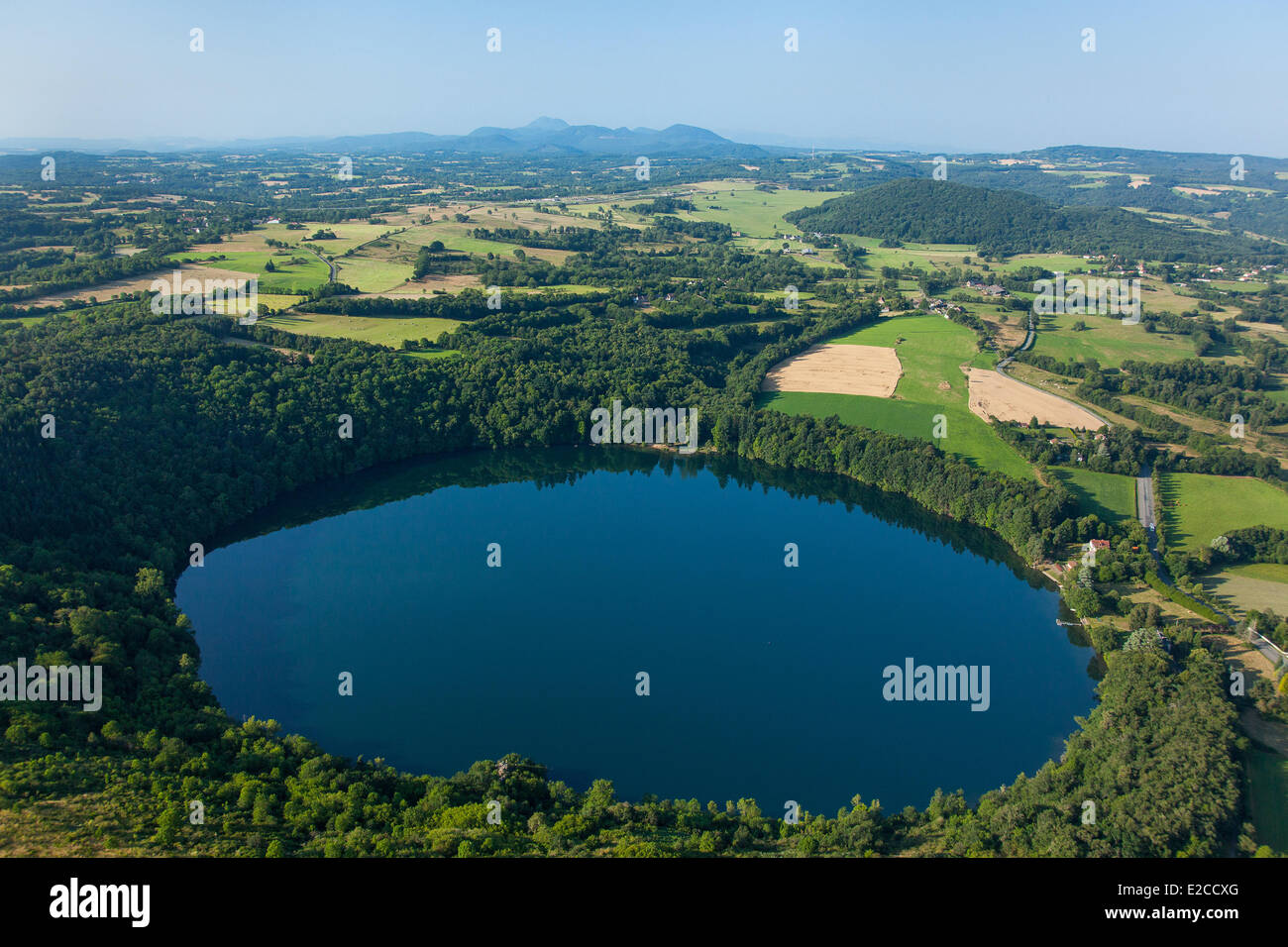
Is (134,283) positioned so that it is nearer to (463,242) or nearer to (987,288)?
(463,242)

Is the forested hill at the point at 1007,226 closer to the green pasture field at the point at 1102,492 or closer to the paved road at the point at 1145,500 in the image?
the paved road at the point at 1145,500

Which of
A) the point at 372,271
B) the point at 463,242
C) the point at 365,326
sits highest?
the point at 463,242

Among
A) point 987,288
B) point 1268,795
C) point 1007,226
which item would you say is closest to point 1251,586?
point 1268,795

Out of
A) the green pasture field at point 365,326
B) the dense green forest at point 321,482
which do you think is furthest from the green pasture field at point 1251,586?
the green pasture field at point 365,326
